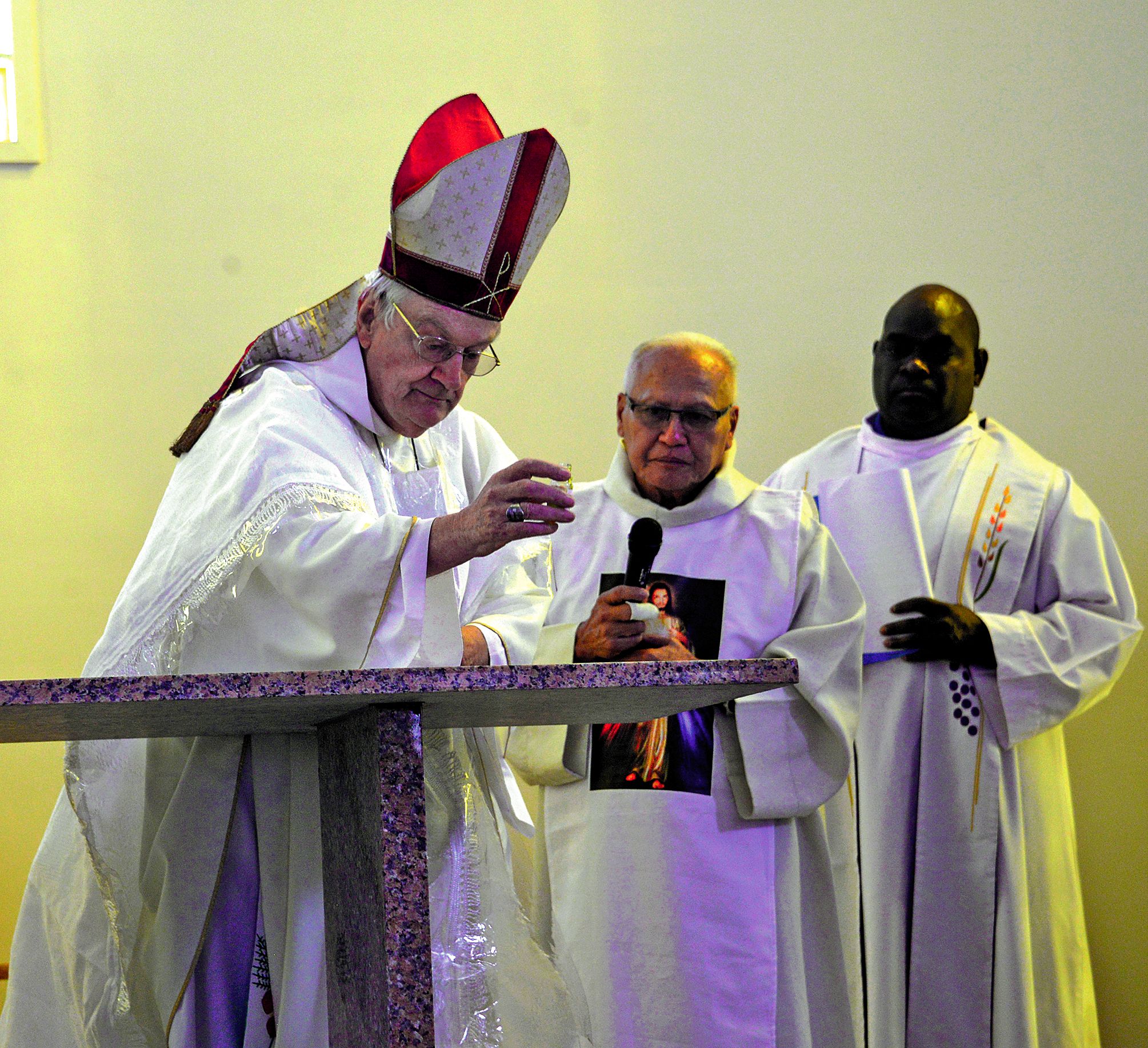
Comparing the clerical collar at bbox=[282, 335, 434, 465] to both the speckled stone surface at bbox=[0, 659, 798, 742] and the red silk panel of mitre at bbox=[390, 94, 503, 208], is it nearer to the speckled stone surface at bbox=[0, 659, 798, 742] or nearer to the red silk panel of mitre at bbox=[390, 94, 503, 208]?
the red silk panel of mitre at bbox=[390, 94, 503, 208]

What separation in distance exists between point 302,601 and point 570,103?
3.58 m

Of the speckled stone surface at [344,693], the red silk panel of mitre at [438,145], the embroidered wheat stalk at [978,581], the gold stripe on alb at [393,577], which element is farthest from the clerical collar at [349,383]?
the embroidered wheat stalk at [978,581]

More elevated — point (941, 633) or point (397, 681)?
point (941, 633)

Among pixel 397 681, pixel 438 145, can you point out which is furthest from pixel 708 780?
pixel 397 681

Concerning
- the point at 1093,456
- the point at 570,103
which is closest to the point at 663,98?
the point at 570,103

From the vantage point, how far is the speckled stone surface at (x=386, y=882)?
4.65 feet

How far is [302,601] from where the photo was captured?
1922 millimetres

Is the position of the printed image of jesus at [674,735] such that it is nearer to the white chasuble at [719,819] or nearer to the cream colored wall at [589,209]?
the white chasuble at [719,819]

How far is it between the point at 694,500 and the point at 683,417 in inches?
8.9

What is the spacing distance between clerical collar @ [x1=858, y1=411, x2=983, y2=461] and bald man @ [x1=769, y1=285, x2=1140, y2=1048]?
5.1 inches

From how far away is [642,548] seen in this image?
2887 mm

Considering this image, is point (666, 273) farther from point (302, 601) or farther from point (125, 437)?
point (302, 601)

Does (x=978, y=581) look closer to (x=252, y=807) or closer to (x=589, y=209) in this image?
(x=589, y=209)

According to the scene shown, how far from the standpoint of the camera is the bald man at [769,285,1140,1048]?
3621mm
